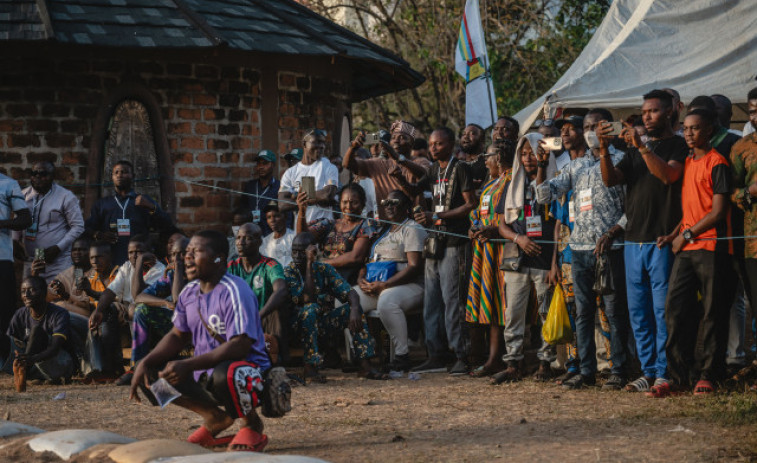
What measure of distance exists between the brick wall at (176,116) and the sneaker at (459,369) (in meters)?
3.82

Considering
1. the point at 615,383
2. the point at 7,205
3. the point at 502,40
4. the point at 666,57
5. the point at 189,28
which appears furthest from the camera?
the point at 502,40

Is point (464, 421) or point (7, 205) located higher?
point (7, 205)

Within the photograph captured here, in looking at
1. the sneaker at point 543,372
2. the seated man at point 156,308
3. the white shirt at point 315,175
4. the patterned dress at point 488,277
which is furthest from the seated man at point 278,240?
the sneaker at point 543,372

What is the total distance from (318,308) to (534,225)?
81.0 inches

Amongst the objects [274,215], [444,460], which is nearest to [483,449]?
[444,460]

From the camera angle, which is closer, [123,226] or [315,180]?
[123,226]

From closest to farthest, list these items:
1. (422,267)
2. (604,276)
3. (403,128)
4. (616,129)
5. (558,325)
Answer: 1. (616,129)
2. (604,276)
3. (558,325)
4. (422,267)
5. (403,128)

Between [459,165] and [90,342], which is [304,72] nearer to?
[459,165]

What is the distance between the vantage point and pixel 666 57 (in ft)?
37.3

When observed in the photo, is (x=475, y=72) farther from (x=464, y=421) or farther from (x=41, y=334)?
(x=464, y=421)

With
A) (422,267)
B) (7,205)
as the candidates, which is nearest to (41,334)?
(7,205)

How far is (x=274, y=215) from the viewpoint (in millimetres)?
9992

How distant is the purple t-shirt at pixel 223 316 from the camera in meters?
5.83

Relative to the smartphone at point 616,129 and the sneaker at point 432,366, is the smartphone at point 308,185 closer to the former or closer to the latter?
the sneaker at point 432,366
